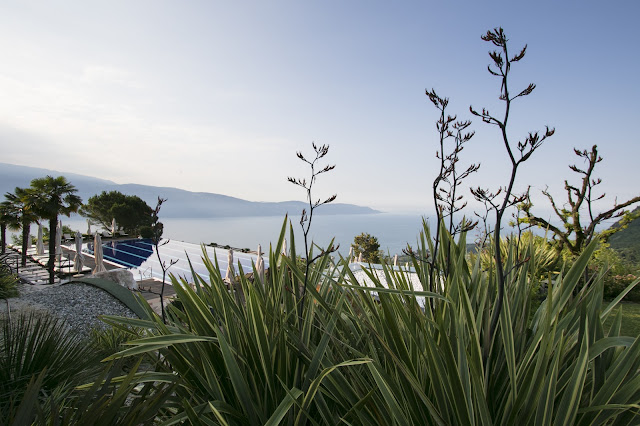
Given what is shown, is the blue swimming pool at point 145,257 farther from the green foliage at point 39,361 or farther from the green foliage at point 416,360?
the green foliage at point 416,360

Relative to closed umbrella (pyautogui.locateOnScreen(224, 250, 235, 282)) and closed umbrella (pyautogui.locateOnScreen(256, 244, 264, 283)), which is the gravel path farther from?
closed umbrella (pyautogui.locateOnScreen(256, 244, 264, 283))

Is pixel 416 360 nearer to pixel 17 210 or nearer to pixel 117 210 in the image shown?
pixel 17 210

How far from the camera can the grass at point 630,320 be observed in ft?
14.6

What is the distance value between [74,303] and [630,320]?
8.91 metres

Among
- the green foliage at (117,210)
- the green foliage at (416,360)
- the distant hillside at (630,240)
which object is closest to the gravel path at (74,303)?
the green foliage at (416,360)

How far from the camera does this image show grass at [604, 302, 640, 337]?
14.6 feet

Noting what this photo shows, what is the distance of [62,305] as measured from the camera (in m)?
5.69

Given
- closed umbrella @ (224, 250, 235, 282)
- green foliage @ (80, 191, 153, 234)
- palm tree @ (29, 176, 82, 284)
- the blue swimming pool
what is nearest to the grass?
closed umbrella @ (224, 250, 235, 282)

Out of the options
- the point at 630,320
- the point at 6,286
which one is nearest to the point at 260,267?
the point at 6,286

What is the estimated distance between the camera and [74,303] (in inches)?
231

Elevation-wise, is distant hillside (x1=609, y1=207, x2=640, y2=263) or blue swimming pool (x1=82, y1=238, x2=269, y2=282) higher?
distant hillside (x1=609, y1=207, x2=640, y2=263)

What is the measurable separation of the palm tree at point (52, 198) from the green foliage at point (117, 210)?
1926 centimetres

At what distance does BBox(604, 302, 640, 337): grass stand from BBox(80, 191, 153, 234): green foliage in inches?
1296

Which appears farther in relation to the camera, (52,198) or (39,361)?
(52,198)
